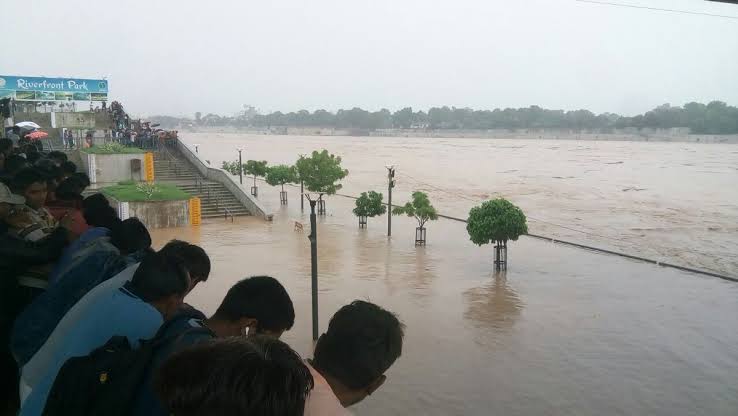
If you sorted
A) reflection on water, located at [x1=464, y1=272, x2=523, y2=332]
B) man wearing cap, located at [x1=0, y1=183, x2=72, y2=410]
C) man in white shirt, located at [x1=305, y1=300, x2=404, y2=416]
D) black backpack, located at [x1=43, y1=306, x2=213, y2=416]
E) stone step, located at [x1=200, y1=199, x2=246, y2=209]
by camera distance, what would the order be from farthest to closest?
stone step, located at [x1=200, y1=199, x2=246, y2=209]
reflection on water, located at [x1=464, y1=272, x2=523, y2=332]
man wearing cap, located at [x1=0, y1=183, x2=72, y2=410]
man in white shirt, located at [x1=305, y1=300, x2=404, y2=416]
black backpack, located at [x1=43, y1=306, x2=213, y2=416]

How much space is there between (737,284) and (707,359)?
616 centimetres

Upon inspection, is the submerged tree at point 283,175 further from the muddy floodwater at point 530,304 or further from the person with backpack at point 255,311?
the person with backpack at point 255,311

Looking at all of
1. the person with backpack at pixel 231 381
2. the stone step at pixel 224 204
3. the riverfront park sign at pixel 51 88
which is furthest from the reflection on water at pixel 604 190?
the person with backpack at pixel 231 381

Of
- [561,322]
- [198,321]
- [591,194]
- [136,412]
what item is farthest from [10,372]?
[591,194]

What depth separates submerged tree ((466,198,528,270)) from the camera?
13391 mm

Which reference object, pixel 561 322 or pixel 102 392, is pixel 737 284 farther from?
pixel 102 392

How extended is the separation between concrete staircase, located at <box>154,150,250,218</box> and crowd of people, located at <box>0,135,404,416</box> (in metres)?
16.6

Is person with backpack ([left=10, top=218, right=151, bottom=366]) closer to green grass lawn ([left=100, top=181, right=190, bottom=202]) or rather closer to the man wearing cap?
the man wearing cap

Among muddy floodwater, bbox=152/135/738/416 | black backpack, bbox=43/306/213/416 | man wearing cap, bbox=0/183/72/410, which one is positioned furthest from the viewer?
muddy floodwater, bbox=152/135/738/416

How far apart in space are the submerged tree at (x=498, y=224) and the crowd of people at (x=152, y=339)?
10850mm

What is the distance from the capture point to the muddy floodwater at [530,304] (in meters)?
7.04

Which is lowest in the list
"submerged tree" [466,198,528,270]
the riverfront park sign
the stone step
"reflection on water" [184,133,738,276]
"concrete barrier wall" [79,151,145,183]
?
"reflection on water" [184,133,738,276]

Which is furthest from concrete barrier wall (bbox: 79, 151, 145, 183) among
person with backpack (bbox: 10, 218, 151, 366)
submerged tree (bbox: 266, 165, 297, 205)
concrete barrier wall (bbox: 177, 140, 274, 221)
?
person with backpack (bbox: 10, 218, 151, 366)

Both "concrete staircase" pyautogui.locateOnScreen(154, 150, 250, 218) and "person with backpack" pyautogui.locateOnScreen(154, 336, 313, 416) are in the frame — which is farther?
"concrete staircase" pyautogui.locateOnScreen(154, 150, 250, 218)
